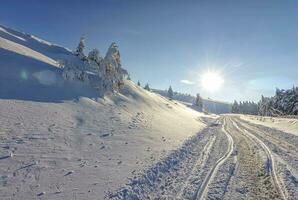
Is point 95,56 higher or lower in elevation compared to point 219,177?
higher

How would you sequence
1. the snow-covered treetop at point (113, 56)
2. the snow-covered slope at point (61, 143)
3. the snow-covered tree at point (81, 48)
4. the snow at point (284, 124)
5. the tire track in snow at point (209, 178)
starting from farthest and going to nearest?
the snow-covered tree at point (81, 48) < the snow-covered treetop at point (113, 56) < the snow at point (284, 124) < the snow-covered slope at point (61, 143) < the tire track in snow at point (209, 178)

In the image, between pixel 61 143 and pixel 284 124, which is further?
pixel 284 124

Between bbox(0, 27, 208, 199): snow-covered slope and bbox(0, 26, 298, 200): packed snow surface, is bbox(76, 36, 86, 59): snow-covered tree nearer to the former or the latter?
bbox(0, 27, 208, 199): snow-covered slope

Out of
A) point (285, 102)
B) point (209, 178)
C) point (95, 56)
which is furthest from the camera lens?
point (285, 102)

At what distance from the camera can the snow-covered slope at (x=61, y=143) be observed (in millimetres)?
11242

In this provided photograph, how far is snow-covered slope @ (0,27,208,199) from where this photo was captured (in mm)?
11242

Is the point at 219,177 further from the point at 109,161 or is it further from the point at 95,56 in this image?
the point at 95,56

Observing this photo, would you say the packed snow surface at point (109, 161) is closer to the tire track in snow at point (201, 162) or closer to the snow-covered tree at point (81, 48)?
the tire track in snow at point (201, 162)

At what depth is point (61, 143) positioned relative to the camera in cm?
1644

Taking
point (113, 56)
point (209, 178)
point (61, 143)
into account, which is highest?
point (113, 56)

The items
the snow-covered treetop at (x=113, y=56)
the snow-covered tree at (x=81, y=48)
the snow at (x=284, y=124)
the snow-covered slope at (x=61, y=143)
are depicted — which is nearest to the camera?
the snow-covered slope at (x=61, y=143)

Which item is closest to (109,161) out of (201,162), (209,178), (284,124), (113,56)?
(201,162)

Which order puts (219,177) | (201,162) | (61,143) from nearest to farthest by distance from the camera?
(219,177) < (201,162) < (61,143)

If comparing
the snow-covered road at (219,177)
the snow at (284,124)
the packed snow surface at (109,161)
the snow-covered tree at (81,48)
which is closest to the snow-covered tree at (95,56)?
the snow-covered tree at (81,48)
